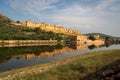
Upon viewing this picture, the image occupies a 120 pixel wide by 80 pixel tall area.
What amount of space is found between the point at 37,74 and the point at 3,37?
4083 inches

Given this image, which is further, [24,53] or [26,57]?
[24,53]

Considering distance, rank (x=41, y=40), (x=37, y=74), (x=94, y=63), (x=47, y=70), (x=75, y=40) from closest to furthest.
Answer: (x=37, y=74) < (x=47, y=70) < (x=94, y=63) < (x=41, y=40) < (x=75, y=40)

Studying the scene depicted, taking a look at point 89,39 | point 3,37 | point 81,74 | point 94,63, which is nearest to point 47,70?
point 81,74

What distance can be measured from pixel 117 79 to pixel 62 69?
47.7 ft

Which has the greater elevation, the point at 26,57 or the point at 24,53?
the point at 24,53

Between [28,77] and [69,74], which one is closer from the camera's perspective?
[28,77]

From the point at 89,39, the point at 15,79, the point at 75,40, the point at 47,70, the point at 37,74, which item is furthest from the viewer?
the point at 89,39

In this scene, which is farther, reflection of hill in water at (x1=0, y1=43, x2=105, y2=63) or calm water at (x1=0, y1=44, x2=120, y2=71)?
reflection of hill in water at (x1=0, y1=43, x2=105, y2=63)

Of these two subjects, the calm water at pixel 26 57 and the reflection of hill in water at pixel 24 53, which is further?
the reflection of hill in water at pixel 24 53

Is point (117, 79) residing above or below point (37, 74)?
above

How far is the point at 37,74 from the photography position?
74.4 ft

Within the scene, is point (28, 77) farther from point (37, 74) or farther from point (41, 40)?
point (41, 40)

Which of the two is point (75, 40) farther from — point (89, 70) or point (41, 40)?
point (89, 70)

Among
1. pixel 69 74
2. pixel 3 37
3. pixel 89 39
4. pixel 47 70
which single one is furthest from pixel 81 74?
pixel 89 39
